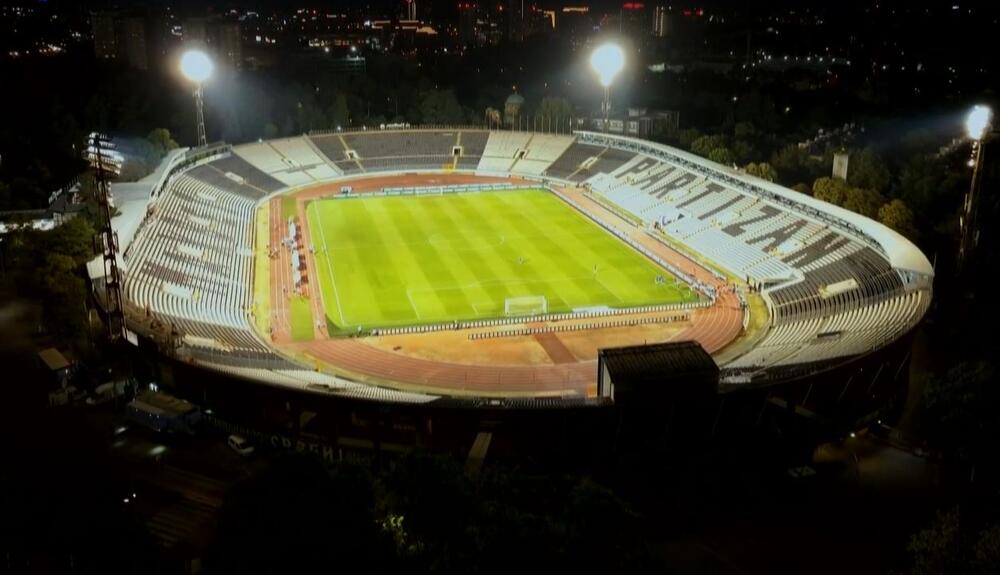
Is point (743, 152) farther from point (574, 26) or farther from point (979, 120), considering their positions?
point (574, 26)

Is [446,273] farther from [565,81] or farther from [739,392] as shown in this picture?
[565,81]

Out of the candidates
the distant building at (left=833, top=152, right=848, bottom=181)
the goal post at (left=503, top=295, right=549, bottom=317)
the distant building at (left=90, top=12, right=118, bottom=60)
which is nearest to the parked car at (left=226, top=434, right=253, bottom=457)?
the goal post at (left=503, top=295, right=549, bottom=317)

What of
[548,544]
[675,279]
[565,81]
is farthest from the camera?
[565,81]

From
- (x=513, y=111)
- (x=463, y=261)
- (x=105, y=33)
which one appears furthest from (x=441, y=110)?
(x=105, y=33)

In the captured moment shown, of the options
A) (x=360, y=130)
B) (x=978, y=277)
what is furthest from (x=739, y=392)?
(x=360, y=130)

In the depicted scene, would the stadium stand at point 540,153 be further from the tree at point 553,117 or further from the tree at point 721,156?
the tree at point 721,156

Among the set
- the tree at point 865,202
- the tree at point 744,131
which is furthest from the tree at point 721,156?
the tree at point 865,202

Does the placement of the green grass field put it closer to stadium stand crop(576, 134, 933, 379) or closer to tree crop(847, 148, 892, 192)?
stadium stand crop(576, 134, 933, 379)
